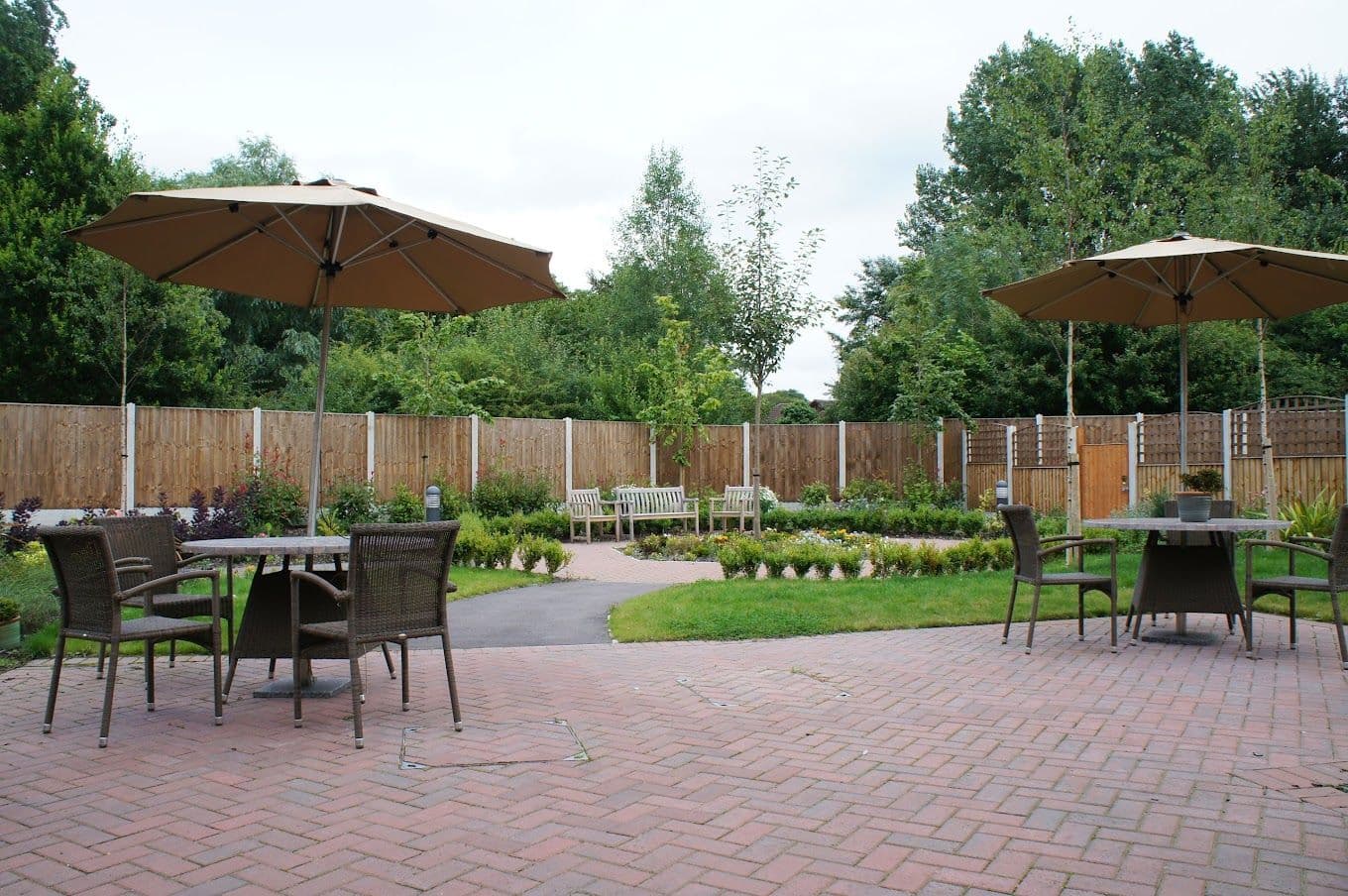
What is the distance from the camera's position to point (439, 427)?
17297mm

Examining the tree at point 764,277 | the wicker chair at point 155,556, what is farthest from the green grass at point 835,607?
the tree at point 764,277

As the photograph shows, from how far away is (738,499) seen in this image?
663 inches

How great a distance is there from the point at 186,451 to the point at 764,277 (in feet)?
29.5

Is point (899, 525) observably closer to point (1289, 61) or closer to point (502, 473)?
point (502, 473)

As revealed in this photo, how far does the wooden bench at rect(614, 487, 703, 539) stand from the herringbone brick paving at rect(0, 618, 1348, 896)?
1066 centimetres

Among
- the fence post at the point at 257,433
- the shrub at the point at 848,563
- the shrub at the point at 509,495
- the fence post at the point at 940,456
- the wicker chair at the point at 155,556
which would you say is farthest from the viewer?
the fence post at the point at 940,456

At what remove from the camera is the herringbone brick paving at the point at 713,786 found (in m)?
2.76

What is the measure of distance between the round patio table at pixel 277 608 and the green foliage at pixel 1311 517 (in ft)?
31.8

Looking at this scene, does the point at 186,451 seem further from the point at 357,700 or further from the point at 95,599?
the point at 357,700

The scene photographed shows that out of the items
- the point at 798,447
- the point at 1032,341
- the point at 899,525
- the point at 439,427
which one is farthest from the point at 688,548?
the point at 1032,341

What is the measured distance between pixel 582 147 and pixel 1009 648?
46.6ft

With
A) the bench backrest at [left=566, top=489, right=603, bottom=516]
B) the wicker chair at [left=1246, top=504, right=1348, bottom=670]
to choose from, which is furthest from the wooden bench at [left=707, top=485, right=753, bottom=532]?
the wicker chair at [left=1246, top=504, right=1348, bottom=670]

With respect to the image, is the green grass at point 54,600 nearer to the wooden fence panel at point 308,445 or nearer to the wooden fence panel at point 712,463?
the wooden fence panel at point 308,445

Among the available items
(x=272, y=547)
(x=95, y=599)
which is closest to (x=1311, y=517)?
(x=272, y=547)
